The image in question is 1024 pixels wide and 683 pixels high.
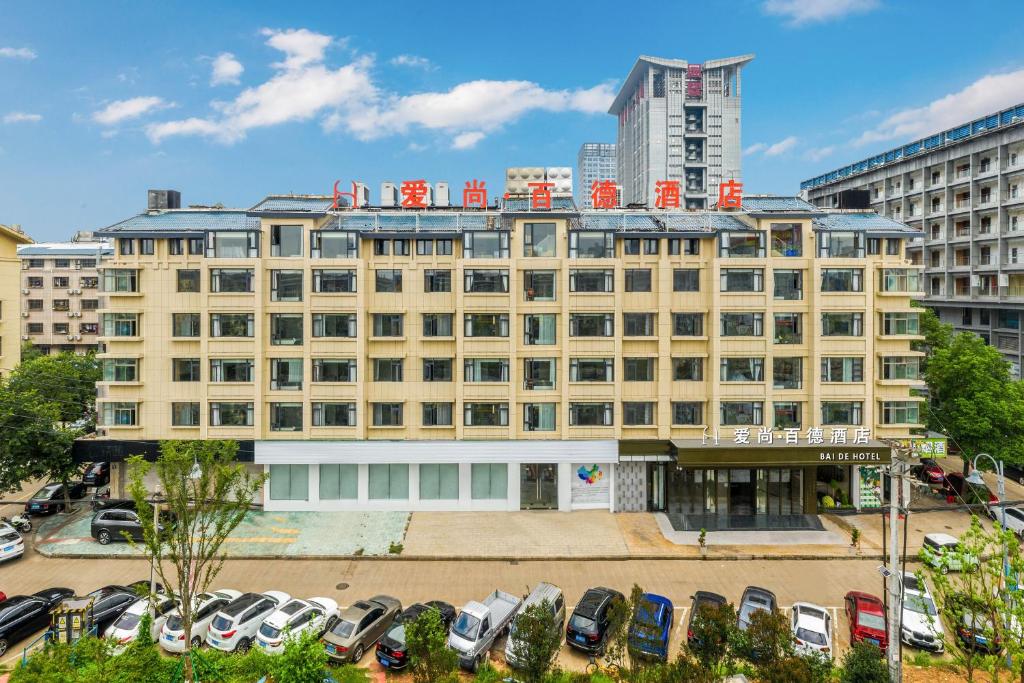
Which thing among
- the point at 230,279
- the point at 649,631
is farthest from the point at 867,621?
the point at 230,279

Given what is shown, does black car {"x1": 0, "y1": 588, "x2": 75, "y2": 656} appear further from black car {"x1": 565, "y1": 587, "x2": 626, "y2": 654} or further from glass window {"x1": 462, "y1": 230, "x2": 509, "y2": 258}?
glass window {"x1": 462, "y1": 230, "x2": 509, "y2": 258}

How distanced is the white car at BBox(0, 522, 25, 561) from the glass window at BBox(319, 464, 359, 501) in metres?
14.1

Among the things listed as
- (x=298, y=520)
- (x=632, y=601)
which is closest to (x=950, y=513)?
(x=632, y=601)

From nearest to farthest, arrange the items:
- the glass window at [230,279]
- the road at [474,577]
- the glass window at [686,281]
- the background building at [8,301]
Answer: the road at [474,577]
the glass window at [230,279]
the glass window at [686,281]
the background building at [8,301]

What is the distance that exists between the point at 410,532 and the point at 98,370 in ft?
132

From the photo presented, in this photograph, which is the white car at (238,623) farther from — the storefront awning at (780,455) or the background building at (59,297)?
the background building at (59,297)

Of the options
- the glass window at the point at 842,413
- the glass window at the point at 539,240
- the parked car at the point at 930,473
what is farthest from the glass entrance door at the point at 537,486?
the parked car at the point at 930,473

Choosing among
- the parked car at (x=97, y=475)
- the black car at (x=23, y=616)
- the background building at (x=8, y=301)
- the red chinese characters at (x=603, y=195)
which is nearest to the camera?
the black car at (x=23, y=616)

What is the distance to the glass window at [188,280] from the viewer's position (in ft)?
117

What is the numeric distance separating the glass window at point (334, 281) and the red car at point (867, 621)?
28454 millimetres

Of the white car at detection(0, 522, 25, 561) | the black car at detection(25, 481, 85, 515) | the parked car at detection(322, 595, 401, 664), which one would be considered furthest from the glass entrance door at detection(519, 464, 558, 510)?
the black car at detection(25, 481, 85, 515)

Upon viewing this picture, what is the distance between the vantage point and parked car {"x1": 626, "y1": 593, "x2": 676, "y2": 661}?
17.8 m

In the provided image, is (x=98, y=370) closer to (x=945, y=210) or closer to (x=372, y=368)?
(x=372, y=368)

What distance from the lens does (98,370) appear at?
56.4 m
